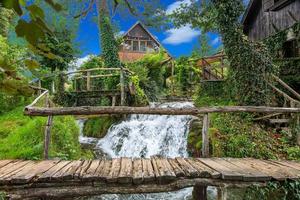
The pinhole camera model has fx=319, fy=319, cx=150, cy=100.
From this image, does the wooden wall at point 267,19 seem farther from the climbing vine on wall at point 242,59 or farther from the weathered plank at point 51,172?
the weathered plank at point 51,172

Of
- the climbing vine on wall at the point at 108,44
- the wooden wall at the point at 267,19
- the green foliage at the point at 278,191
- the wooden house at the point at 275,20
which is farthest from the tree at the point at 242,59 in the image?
the climbing vine on wall at the point at 108,44

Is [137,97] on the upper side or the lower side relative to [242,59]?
lower

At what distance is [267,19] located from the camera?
53.3ft

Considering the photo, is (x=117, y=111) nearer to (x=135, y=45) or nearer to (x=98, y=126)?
(x=98, y=126)

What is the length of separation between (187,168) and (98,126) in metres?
9.49

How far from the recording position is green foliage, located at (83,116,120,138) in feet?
42.9

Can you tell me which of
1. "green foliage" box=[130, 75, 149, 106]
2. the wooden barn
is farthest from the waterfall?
the wooden barn

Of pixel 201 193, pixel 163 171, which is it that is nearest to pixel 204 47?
pixel 201 193

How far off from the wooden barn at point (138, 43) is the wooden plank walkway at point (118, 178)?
2764cm

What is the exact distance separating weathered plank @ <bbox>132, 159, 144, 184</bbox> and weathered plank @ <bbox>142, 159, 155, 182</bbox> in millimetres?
44

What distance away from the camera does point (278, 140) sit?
870 cm

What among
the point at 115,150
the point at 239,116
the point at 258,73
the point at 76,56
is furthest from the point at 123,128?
the point at 76,56

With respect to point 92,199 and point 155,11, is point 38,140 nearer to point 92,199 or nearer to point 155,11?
point 92,199

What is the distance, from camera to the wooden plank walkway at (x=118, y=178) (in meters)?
3.79
